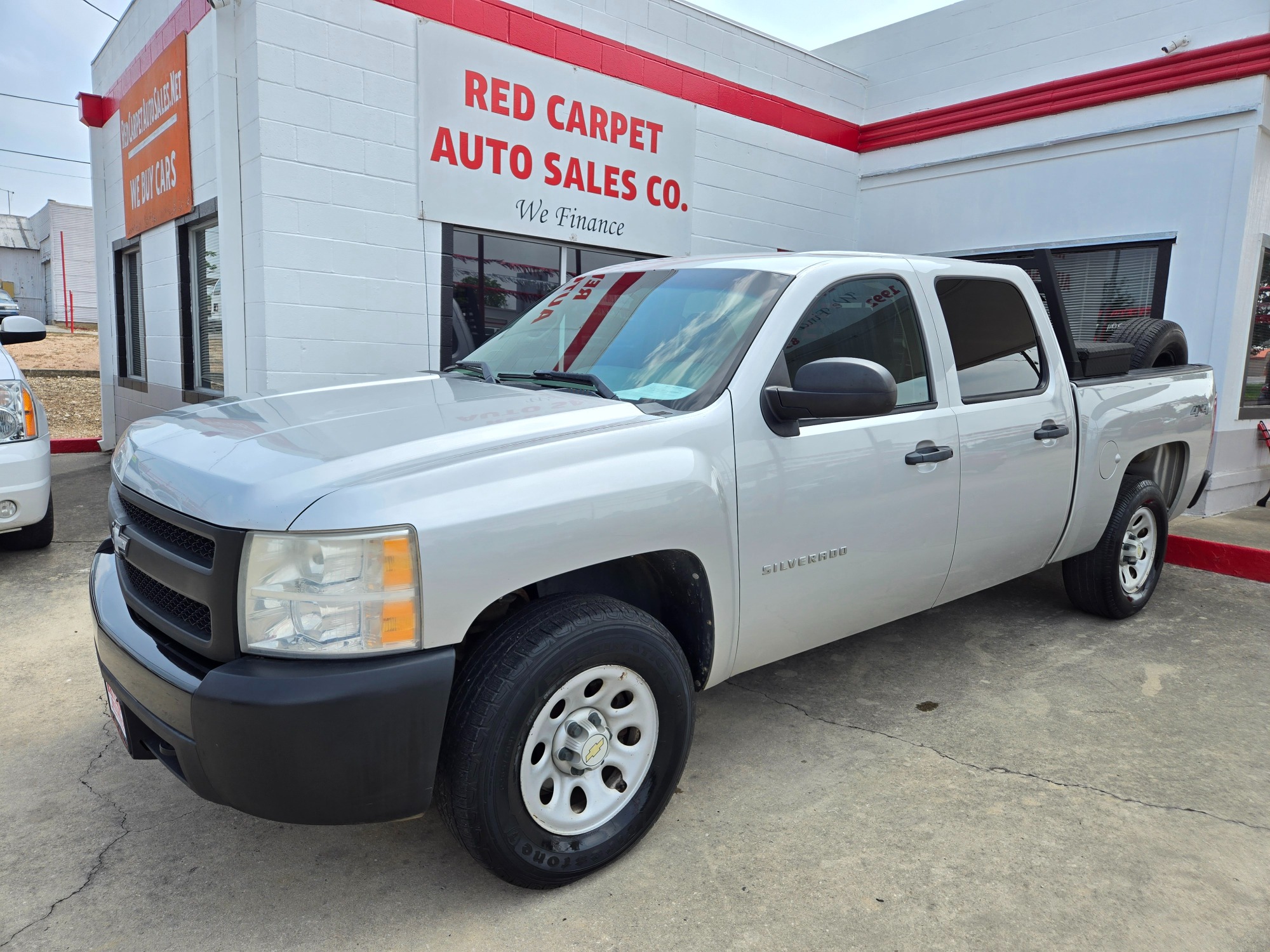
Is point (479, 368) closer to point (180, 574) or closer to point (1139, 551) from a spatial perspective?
point (180, 574)

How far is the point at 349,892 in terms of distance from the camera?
2.40 meters

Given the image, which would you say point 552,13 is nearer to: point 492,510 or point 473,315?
point 473,315

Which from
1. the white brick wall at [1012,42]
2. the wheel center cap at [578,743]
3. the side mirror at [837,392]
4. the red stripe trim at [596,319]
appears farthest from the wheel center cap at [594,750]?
the white brick wall at [1012,42]

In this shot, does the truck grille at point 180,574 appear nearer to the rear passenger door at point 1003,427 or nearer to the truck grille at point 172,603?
the truck grille at point 172,603

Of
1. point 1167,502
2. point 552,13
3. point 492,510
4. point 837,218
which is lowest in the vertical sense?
point 1167,502

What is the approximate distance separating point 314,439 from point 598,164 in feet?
20.9

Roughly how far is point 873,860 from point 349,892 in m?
1.50

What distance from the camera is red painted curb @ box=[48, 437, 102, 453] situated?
9773 mm

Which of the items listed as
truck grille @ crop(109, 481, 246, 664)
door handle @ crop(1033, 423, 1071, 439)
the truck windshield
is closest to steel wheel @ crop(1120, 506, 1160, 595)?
door handle @ crop(1033, 423, 1071, 439)

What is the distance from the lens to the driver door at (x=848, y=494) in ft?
9.05

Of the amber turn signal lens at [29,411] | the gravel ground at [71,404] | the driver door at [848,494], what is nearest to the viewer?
the driver door at [848,494]

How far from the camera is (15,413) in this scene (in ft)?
16.7

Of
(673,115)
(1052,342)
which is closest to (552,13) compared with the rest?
(673,115)

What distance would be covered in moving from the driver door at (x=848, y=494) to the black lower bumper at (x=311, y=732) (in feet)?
3.67
